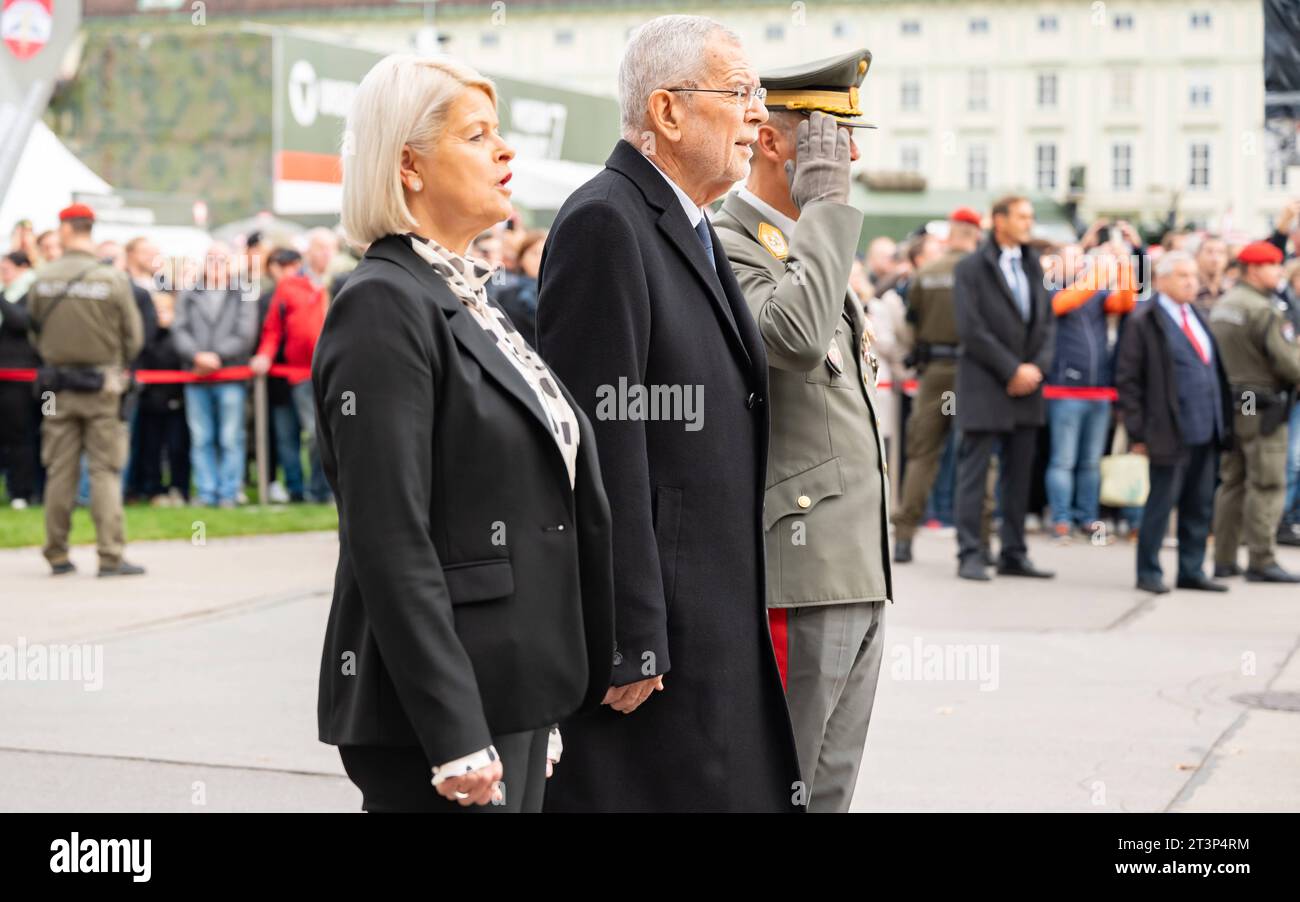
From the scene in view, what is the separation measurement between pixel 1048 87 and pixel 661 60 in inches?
3243

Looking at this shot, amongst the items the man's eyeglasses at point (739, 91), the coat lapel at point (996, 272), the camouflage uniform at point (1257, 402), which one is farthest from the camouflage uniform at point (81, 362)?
the man's eyeglasses at point (739, 91)

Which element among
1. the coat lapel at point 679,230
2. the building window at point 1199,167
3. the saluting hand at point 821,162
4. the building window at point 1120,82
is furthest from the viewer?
the building window at point 1120,82

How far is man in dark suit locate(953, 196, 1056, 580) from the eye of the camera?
10.5 meters

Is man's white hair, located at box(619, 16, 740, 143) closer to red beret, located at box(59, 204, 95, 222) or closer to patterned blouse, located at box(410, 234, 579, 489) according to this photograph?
patterned blouse, located at box(410, 234, 579, 489)

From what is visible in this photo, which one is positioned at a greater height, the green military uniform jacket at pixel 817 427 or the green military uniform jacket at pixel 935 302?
the green military uniform jacket at pixel 935 302

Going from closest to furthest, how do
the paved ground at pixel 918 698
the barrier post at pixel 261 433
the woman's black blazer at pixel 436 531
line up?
1. the woman's black blazer at pixel 436 531
2. the paved ground at pixel 918 698
3. the barrier post at pixel 261 433

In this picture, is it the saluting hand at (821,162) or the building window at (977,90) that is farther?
the building window at (977,90)

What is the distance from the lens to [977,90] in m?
82.8

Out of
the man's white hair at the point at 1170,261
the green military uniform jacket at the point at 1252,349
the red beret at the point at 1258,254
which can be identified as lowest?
the green military uniform jacket at the point at 1252,349

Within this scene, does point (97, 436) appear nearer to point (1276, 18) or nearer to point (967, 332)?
point (967, 332)

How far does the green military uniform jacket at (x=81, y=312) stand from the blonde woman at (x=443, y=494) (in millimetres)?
8034

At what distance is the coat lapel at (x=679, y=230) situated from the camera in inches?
128

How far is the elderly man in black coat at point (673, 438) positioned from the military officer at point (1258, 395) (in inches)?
316

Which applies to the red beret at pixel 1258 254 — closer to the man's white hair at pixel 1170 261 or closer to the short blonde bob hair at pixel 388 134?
the man's white hair at pixel 1170 261
